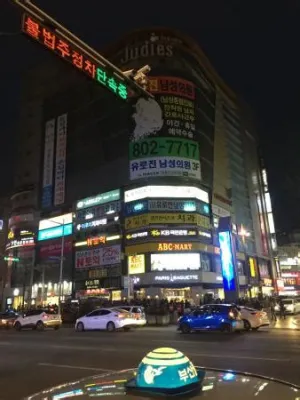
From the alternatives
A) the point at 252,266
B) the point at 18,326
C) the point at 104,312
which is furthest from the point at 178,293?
the point at 104,312

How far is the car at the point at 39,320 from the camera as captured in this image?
3059 cm

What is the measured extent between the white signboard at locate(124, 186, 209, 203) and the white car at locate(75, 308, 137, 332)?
121 feet

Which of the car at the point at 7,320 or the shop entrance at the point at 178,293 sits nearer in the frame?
the car at the point at 7,320

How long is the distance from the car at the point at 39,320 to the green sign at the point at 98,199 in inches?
1487

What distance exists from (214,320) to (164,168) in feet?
143

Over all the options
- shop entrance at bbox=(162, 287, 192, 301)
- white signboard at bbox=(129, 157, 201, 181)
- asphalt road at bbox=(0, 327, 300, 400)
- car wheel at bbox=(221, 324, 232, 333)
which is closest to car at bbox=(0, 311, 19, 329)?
asphalt road at bbox=(0, 327, 300, 400)

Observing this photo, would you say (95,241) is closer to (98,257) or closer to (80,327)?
(98,257)

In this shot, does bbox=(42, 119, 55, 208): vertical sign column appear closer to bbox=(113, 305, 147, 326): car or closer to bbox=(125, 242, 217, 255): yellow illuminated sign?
bbox=(125, 242, 217, 255): yellow illuminated sign

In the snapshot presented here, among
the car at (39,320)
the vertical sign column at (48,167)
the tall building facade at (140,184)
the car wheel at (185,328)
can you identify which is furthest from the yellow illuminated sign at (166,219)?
the car wheel at (185,328)

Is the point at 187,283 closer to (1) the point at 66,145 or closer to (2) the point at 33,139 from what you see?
(1) the point at 66,145

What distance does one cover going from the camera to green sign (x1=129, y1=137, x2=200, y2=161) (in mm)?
65938

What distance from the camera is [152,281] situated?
58469 mm

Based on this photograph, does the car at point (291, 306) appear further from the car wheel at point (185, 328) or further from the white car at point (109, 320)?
the car wheel at point (185, 328)

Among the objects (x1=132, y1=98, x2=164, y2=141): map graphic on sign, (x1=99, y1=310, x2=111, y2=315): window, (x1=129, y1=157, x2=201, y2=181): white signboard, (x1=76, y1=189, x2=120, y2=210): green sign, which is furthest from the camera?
(x1=76, y1=189, x2=120, y2=210): green sign
